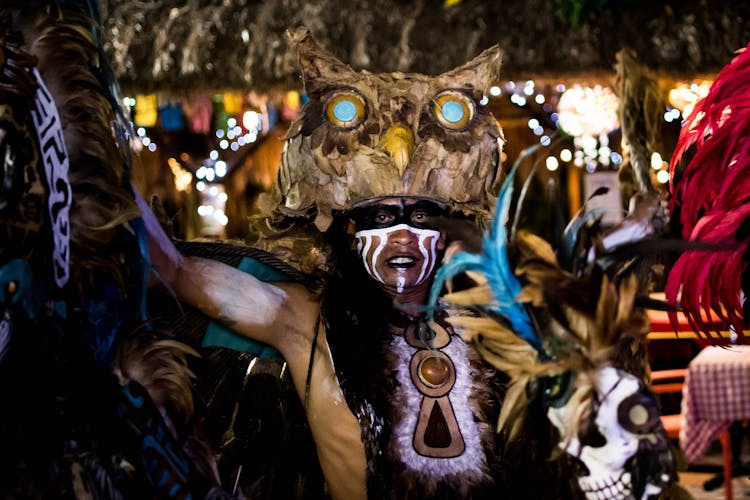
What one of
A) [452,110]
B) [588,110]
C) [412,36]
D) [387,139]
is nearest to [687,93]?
[588,110]

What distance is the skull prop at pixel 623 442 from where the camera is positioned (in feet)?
4.54

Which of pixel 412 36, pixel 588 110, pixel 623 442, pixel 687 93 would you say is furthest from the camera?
pixel 588 110

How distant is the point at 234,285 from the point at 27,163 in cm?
66

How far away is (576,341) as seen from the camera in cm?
142

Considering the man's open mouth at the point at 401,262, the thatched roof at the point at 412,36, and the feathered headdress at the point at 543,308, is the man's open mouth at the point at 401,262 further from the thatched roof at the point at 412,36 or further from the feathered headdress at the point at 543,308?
the thatched roof at the point at 412,36

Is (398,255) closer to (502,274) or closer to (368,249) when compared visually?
(368,249)

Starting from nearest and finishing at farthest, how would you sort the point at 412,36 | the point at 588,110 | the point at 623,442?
the point at 623,442 → the point at 412,36 → the point at 588,110

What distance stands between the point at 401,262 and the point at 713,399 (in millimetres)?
1988

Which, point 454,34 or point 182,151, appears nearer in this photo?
point 454,34

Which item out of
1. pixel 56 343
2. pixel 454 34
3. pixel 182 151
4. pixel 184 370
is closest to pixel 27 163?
pixel 56 343

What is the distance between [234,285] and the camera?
1953 millimetres

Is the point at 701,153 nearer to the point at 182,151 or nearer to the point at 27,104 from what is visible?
the point at 27,104

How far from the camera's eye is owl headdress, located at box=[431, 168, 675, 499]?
1390mm

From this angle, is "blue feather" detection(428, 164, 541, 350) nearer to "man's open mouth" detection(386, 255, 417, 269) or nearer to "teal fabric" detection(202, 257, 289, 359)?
"man's open mouth" detection(386, 255, 417, 269)
